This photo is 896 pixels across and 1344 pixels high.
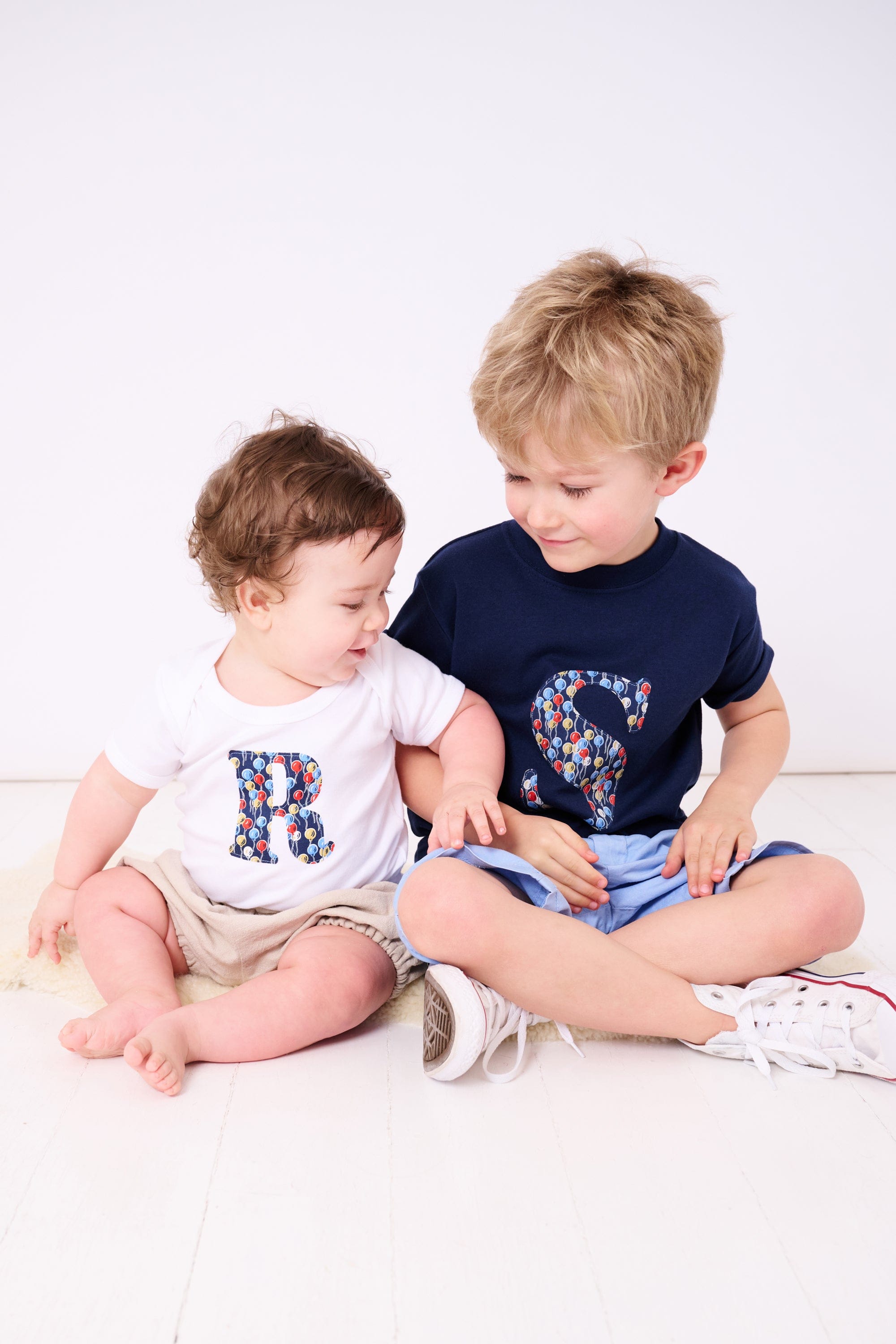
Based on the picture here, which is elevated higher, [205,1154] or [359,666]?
[359,666]

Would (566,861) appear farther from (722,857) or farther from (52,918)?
(52,918)

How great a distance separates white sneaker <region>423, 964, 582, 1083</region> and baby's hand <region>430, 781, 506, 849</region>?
0.13 m

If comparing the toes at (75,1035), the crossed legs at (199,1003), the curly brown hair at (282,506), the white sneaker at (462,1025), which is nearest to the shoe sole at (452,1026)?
the white sneaker at (462,1025)

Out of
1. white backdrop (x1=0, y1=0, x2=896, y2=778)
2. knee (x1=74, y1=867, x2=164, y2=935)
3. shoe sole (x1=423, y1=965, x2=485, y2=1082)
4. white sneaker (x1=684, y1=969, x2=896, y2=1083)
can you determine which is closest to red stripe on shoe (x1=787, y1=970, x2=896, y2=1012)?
white sneaker (x1=684, y1=969, x2=896, y2=1083)

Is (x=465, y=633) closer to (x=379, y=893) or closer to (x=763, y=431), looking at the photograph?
(x=379, y=893)

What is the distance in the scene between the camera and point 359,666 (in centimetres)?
125

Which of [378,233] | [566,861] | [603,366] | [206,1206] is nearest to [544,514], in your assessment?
[603,366]

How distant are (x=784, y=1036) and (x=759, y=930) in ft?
0.34

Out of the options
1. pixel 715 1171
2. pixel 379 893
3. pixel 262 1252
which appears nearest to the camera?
pixel 262 1252

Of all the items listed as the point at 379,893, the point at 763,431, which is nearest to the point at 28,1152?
the point at 379,893

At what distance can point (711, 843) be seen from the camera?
3.95 feet

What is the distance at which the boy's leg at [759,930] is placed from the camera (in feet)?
3.71

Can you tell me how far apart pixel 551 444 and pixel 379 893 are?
53cm

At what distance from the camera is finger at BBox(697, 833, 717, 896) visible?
119cm
